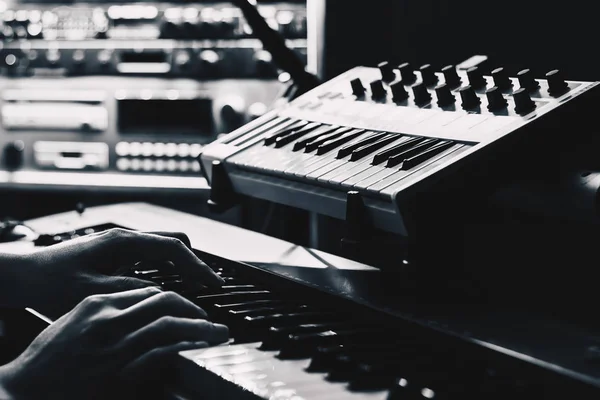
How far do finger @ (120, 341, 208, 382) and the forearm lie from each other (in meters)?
0.36

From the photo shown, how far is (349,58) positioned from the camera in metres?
2.01

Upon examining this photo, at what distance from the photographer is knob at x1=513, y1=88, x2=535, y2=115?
97 cm

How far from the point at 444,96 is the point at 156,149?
153 cm

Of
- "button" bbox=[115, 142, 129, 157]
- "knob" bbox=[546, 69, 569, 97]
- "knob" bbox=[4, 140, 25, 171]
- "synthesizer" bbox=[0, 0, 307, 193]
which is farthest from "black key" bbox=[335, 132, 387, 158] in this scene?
"knob" bbox=[4, 140, 25, 171]

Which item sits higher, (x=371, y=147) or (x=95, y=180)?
(x=371, y=147)

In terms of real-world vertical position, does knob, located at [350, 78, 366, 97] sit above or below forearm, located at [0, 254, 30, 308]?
above

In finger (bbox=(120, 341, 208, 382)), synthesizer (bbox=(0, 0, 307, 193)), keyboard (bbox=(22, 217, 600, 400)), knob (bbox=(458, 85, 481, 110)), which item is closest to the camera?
keyboard (bbox=(22, 217, 600, 400))

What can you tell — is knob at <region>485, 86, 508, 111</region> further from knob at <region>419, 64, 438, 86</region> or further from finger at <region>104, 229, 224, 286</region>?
finger at <region>104, 229, 224, 286</region>

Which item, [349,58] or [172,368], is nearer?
[172,368]

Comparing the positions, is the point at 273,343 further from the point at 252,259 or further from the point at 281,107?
the point at 281,107

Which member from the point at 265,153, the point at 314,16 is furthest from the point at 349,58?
the point at 265,153

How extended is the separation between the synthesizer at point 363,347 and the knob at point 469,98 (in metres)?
0.25

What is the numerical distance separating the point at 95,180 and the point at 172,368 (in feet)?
6.01

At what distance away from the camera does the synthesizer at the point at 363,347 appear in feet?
2.23
